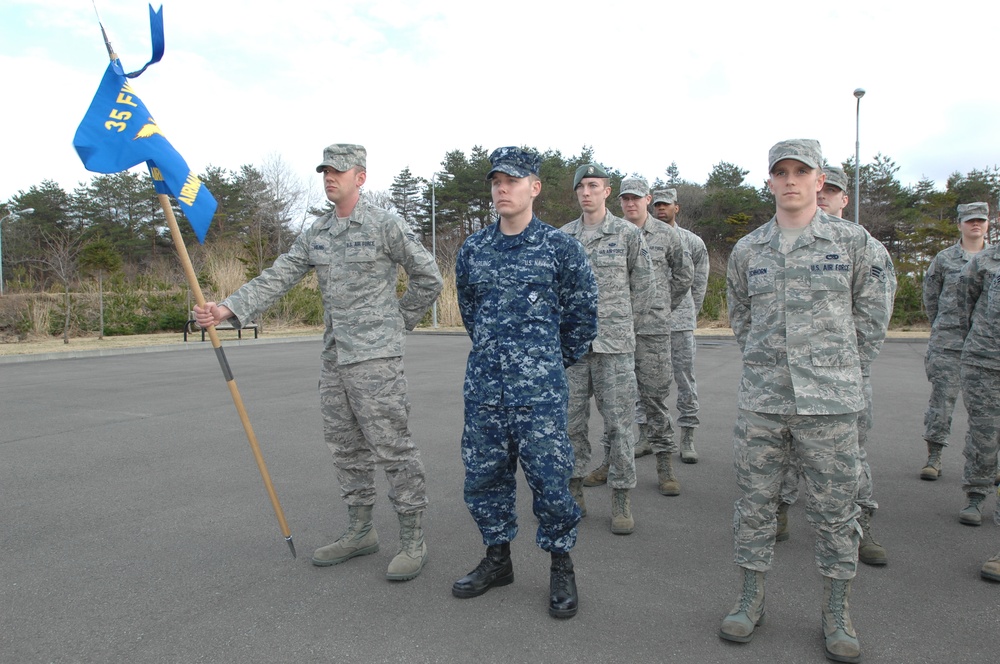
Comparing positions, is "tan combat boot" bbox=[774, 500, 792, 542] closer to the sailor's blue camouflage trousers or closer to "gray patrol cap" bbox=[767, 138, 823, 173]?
the sailor's blue camouflage trousers

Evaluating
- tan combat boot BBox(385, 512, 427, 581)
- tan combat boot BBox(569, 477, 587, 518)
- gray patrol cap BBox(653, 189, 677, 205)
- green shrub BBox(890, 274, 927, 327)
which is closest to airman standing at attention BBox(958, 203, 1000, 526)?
tan combat boot BBox(569, 477, 587, 518)

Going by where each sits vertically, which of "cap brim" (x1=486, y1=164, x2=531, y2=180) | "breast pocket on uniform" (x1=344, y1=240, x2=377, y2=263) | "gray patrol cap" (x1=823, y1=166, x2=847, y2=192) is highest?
"gray patrol cap" (x1=823, y1=166, x2=847, y2=192)

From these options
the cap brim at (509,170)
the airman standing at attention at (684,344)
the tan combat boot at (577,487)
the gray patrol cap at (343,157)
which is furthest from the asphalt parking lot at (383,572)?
the gray patrol cap at (343,157)

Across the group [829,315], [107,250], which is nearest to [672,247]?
[829,315]

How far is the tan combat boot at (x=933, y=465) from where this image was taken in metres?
5.18

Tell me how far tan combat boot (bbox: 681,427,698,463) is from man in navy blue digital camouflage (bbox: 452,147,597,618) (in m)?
2.89

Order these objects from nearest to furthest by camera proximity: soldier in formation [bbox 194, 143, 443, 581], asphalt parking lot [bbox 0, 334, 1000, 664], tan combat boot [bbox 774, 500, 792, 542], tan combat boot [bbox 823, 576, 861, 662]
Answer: tan combat boot [bbox 823, 576, 861, 662]
asphalt parking lot [bbox 0, 334, 1000, 664]
soldier in formation [bbox 194, 143, 443, 581]
tan combat boot [bbox 774, 500, 792, 542]

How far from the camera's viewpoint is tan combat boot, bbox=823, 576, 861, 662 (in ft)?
8.64

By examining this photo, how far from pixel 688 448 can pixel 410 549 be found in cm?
319

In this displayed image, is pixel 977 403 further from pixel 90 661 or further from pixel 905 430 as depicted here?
pixel 90 661

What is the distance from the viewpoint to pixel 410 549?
11.6 ft

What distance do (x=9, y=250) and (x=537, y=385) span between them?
162 ft

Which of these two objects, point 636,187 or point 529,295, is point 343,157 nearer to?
point 529,295

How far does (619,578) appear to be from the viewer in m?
3.44
